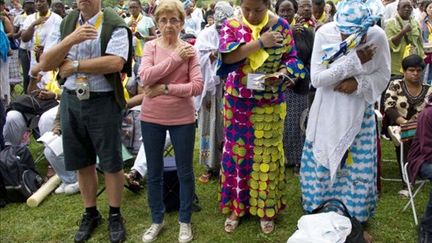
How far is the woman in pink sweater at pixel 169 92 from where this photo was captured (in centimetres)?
321

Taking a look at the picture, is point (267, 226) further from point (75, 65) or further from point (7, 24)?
point (7, 24)

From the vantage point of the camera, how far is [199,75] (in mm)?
3328

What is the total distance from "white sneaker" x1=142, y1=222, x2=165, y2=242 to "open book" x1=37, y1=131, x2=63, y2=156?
1502 millimetres

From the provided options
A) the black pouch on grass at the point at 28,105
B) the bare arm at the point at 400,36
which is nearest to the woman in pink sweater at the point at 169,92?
the black pouch on grass at the point at 28,105

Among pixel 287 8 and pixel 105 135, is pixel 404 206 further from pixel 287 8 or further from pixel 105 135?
pixel 105 135

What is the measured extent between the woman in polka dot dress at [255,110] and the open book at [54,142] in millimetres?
1807

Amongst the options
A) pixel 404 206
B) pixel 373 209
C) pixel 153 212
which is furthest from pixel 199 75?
pixel 404 206

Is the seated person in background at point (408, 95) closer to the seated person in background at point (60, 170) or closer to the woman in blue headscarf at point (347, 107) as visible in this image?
the woman in blue headscarf at point (347, 107)

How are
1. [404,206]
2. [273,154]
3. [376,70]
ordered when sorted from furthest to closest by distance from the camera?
[404,206] < [273,154] < [376,70]

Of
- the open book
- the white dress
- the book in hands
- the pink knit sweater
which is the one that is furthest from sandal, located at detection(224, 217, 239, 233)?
the open book

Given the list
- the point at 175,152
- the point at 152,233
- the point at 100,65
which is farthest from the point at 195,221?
the point at 100,65

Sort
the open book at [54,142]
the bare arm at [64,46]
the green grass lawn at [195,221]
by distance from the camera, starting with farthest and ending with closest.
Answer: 1. the open book at [54,142]
2. the green grass lawn at [195,221]
3. the bare arm at [64,46]

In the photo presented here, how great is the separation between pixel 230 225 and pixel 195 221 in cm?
35

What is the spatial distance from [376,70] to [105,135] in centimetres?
203
